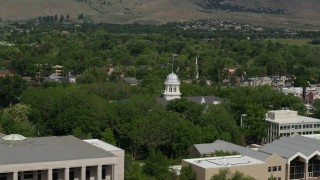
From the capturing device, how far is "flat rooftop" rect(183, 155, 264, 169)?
42.8 meters

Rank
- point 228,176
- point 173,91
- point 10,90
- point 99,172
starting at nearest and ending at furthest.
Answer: point 99,172 < point 228,176 < point 173,91 < point 10,90

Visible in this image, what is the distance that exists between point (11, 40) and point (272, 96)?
10372 cm

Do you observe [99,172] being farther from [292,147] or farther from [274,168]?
[292,147]

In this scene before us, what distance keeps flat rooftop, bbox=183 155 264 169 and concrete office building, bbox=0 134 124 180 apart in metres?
4.94

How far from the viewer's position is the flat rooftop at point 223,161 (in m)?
42.8

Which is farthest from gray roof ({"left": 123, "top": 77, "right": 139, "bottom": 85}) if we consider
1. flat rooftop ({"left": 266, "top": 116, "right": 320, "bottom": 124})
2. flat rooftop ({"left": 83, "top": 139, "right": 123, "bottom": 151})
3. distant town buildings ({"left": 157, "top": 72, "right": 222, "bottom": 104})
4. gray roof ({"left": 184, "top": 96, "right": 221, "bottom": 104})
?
flat rooftop ({"left": 83, "top": 139, "right": 123, "bottom": 151})

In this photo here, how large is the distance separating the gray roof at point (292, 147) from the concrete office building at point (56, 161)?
1112 cm

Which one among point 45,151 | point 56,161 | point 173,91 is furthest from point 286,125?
point 56,161

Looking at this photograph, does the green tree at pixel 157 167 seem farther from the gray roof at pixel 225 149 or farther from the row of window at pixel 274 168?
the row of window at pixel 274 168

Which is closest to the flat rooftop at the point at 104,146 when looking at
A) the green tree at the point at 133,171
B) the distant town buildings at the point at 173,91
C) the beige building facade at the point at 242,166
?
the green tree at the point at 133,171

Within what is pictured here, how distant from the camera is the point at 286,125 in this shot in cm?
5912

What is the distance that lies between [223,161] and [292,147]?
21.4 feet

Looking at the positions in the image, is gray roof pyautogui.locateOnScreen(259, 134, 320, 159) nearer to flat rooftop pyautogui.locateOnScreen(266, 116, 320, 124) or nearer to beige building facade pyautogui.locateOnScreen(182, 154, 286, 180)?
beige building facade pyautogui.locateOnScreen(182, 154, 286, 180)

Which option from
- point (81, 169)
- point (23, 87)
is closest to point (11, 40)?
point (23, 87)
